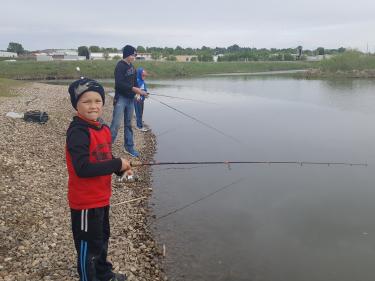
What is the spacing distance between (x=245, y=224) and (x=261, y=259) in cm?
116

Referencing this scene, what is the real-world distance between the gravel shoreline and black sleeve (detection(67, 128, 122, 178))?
4.95ft

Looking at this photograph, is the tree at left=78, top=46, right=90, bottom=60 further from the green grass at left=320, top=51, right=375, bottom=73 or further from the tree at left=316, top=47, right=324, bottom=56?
the tree at left=316, top=47, right=324, bottom=56

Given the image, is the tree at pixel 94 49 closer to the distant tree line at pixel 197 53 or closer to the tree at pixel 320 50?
the distant tree line at pixel 197 53

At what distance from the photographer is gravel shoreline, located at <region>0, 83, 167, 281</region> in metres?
4.64

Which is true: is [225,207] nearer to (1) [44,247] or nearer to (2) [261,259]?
(2) [261,259]

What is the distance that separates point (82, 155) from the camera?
3.53 m

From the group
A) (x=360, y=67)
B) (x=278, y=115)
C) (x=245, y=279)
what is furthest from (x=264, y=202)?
(x=360, y=67)

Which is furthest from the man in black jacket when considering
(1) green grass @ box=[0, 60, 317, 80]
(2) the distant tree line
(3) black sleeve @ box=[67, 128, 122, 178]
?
(2) the distant tree line

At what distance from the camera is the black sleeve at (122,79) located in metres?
8.70

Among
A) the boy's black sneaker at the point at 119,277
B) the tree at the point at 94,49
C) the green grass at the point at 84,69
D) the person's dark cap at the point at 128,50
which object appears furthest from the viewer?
the tree at the point at 94,49

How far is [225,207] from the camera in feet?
24.3

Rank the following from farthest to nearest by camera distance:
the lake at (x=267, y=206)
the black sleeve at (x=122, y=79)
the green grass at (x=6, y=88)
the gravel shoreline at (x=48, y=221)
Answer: the green grass at (x=6, y=88)
the black sleeve at (x=122, y=79)
the lake at (x=267, y=206)
the gravel shoreline at (x=48, y=221)

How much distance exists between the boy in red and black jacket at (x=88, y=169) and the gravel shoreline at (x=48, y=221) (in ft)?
2.71

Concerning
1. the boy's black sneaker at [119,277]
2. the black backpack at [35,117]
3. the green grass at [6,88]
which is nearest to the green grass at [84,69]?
the green grass at [6,88]
